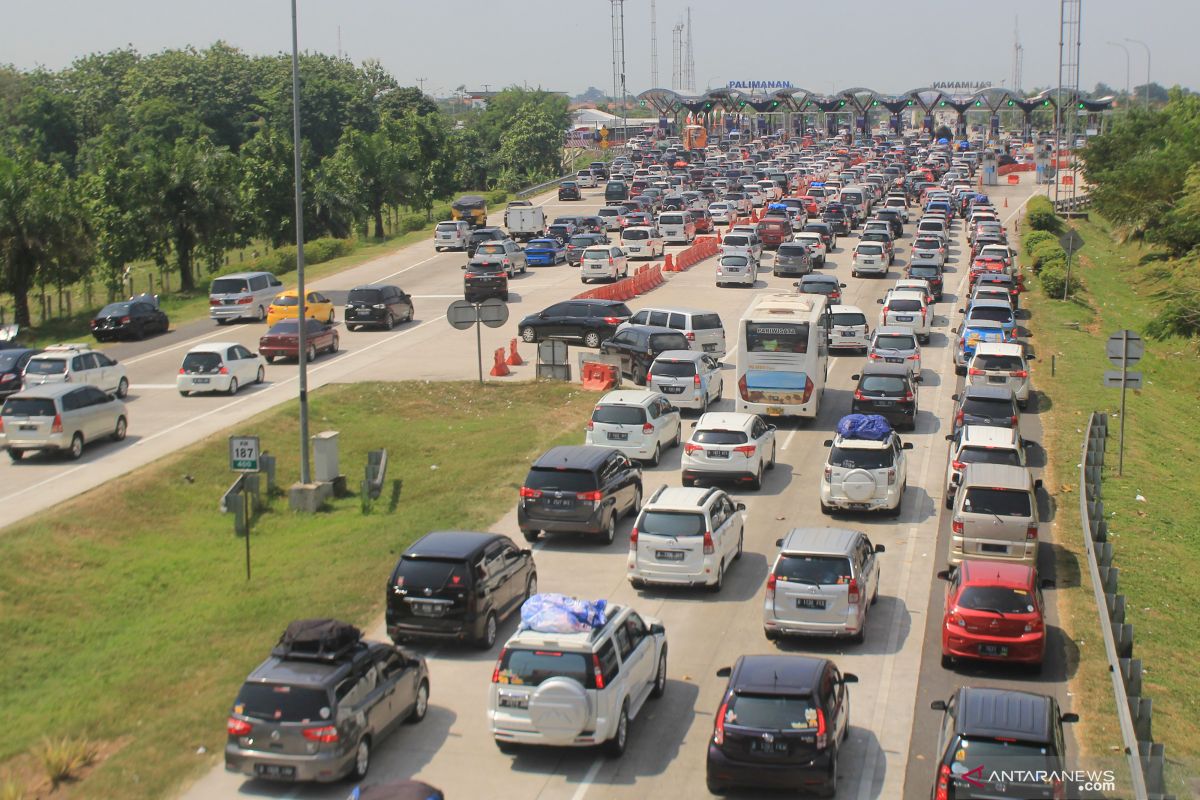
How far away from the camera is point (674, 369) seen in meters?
35.2

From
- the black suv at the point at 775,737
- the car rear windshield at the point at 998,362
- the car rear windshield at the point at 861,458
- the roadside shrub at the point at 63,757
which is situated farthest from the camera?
the car rear windshield at the point at 998,362

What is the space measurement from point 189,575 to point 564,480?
22.4 ft

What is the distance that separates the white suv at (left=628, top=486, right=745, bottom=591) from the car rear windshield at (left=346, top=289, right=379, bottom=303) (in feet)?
95.7

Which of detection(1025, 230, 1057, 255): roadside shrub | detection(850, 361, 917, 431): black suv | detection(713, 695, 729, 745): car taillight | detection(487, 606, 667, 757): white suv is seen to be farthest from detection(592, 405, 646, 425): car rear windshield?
detection(1025, 230, 1057, 255): roadside shrub

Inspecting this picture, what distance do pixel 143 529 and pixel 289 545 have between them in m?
3.16

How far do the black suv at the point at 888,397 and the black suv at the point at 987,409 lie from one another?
2145mm

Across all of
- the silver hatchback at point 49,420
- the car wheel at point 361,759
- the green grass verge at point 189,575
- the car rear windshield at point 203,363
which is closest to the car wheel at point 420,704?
the car wheel at point 361,759

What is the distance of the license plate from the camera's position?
19.6m

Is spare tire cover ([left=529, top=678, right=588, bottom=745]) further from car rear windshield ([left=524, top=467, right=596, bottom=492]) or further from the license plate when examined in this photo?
car rear windshield ([left=524, top=467, right=596, bottom=492])

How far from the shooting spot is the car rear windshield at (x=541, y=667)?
51.7 ft

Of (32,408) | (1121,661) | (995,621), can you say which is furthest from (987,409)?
(32,408)

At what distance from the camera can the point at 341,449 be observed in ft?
109

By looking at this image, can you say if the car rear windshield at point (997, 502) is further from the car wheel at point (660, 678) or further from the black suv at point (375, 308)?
the black suv at point (375, 308)

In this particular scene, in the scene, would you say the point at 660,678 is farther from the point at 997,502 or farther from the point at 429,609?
the point at 997,502
